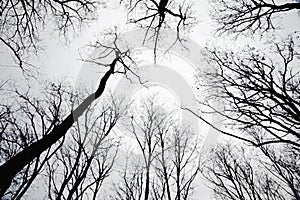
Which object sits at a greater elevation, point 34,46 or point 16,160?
point 34,46

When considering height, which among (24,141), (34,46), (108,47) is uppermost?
(108,47)

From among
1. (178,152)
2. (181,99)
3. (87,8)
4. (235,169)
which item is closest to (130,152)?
(178,152)

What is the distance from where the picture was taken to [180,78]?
57.9 ft

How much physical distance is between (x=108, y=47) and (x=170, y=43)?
7.40 ft

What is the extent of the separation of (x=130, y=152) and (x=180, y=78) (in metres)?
8.13

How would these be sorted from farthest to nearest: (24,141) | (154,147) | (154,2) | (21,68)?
(154,147) → (24,141) → (21,68) → (154,2)

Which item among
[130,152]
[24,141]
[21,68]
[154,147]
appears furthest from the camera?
[130,152]

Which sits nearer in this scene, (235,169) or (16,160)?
(16,160)

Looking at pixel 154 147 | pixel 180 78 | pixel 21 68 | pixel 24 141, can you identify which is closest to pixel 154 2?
pixel 21 68

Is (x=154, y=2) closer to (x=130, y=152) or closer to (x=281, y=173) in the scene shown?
(x=130, y=152)

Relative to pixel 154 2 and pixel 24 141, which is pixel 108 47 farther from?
pixel 24 141

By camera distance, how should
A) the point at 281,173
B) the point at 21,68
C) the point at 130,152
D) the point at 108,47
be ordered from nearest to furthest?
the point at 21,68
the point at 108,47
the point at 281,173
the point at 130,152

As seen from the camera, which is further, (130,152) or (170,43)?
(130,152)

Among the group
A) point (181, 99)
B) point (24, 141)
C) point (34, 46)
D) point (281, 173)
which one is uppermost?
point (181, 99)
